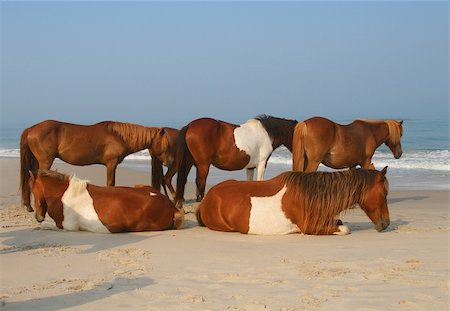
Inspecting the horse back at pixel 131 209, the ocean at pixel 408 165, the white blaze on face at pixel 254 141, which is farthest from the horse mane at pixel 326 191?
the ocean at pixel 408 165

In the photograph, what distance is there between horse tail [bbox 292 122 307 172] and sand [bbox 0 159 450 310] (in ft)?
8.14

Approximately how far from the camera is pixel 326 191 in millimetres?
7215

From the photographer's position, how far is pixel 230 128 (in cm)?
1073

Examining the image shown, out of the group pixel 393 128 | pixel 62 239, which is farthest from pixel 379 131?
pixel 62 239

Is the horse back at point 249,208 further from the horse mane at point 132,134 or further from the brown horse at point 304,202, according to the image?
the horse mane at point 132,134

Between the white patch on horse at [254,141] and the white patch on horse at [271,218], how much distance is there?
11.5ft

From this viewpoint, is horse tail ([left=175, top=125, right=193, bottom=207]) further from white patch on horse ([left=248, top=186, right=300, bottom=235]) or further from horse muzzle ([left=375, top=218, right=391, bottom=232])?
horse muzzle ([left=375, top=218, right=391, bottom=232])

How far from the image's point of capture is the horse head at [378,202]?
290 inches

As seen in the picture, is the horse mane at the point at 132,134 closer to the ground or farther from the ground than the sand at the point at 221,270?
farther from the ground

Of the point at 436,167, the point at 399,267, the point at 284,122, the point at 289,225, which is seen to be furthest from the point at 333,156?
the point at 436,167

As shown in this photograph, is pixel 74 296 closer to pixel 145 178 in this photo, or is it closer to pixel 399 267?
pixel 399 267

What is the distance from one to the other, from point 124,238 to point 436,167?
46.7 ft

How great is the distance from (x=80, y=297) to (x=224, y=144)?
6.22 m

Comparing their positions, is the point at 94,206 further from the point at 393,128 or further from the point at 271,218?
the point at 393,128
